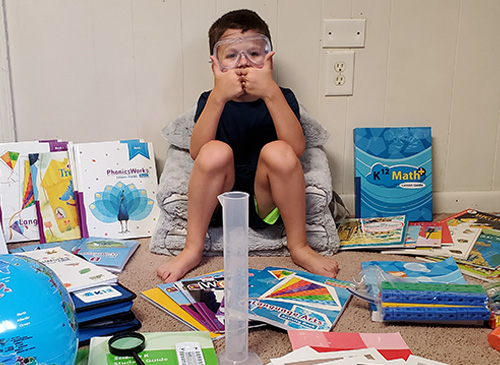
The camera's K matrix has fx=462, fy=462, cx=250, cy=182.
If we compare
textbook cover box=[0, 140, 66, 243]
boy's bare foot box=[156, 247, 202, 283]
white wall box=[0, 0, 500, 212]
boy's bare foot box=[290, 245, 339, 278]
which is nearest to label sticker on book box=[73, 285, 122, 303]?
boy's bare foot box=[156, 247, 202, 283]

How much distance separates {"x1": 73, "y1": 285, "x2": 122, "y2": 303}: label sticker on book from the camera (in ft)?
3.05

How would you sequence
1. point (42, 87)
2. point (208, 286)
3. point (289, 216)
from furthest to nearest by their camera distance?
point (42, 87)
point (289, 216)
point (208, 286)

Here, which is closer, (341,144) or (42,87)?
(42,87)

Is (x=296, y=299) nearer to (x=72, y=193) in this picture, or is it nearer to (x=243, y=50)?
(x=243, y=50)

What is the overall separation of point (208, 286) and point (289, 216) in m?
0.32

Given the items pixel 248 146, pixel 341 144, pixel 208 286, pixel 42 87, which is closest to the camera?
pixel 208 286

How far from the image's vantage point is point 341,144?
1.76 metres

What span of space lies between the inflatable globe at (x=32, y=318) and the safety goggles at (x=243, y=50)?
2.79 feet

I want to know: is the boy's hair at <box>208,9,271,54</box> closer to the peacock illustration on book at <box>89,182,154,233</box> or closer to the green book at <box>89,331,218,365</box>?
the peacock illustration on book at <box>89,182,154,233</box>

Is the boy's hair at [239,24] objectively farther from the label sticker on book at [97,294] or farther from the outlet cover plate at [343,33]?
the label sticker on book at [97,294]

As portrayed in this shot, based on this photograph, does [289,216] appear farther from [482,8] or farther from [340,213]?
[482,8]

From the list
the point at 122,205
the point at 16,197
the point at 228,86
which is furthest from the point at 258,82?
the point at 16,197

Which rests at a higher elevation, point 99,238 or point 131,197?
point 131,197

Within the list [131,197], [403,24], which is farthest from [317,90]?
[131,197]
